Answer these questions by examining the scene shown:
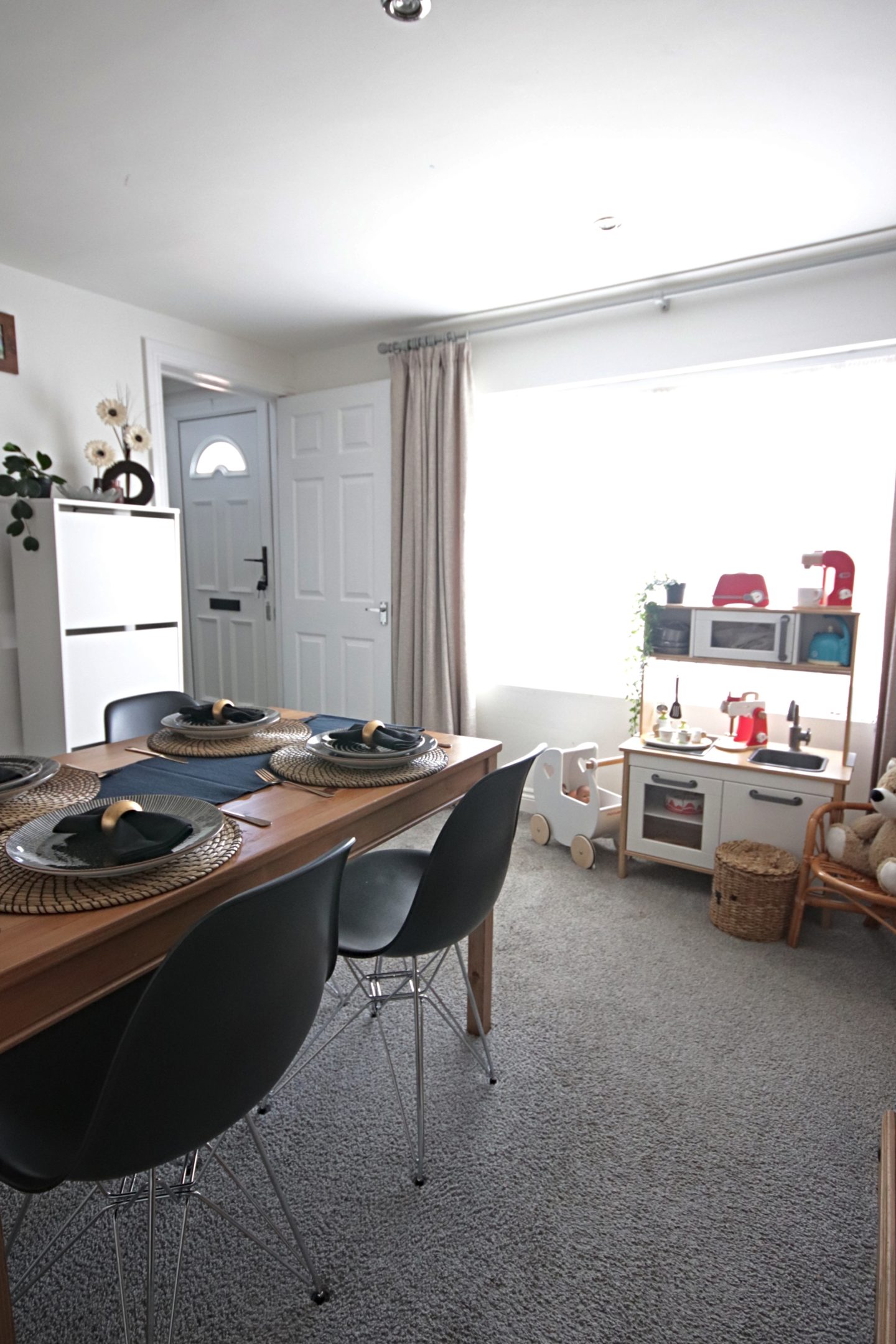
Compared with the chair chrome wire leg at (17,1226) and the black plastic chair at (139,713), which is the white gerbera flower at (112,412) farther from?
the chair chrome wire leg at (17,1226)

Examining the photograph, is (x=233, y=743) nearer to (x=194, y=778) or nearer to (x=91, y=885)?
(x=194, y=778)

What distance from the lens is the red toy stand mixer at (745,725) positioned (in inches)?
119

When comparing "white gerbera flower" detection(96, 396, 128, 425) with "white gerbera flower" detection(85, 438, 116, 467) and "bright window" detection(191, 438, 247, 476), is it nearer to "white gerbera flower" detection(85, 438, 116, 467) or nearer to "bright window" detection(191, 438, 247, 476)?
"white gerbera flower" detection(85, 438, 116, 467)

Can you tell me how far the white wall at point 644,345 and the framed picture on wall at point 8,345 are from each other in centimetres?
166

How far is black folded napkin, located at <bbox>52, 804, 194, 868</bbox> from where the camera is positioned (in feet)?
3.51

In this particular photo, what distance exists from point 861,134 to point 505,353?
1.83 metres

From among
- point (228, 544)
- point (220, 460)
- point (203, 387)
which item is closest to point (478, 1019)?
point (203, 387)

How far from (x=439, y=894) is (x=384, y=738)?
0.37 metres

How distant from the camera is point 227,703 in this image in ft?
6.14

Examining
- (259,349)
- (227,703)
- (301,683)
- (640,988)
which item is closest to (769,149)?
(227,703)

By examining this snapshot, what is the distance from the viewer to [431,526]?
3.75 m

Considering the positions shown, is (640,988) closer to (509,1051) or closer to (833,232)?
(509,1051)

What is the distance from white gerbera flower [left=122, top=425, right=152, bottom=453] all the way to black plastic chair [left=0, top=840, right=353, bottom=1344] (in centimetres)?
266

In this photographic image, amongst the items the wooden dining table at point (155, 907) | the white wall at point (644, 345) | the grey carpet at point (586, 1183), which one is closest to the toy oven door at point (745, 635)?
the white wall at point (644, 345)
